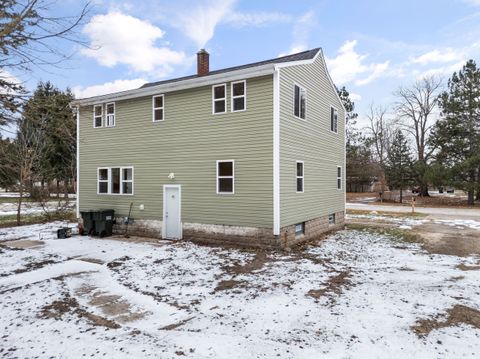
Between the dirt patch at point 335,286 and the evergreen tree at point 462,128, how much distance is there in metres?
24.3

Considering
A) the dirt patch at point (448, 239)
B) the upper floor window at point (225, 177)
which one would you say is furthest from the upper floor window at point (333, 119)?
the upper floor window at point (225, 177)

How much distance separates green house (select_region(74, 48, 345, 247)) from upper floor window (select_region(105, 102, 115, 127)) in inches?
1.7

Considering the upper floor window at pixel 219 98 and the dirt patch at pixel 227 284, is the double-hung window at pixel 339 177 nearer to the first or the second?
the upper floor window at pixel 219 98

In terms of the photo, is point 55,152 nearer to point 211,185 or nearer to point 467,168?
point 211,185

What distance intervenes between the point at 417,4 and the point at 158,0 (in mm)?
10670

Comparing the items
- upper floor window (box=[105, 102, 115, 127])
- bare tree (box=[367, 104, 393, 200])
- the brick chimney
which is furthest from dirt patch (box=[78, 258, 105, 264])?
bare tree (box=[367, 104, 393, 200])

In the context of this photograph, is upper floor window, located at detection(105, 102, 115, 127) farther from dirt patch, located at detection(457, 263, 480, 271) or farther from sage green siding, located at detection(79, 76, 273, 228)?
dirt patch, located at detection(457, 263, 480, 271)

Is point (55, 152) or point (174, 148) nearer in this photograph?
point (174, 148)

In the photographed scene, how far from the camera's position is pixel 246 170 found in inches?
409

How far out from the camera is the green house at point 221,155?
398 inches

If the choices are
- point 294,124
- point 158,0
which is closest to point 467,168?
point 294,124

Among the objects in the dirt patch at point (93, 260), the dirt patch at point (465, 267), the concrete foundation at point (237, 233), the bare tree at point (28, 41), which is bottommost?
the dirt patch at point (465, 267)

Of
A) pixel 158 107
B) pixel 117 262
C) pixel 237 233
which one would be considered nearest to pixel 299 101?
pixel 237 233

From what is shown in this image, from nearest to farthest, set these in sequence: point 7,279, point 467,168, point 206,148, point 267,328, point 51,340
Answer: point 51,340 < point 267,328 < point 7,279 < point 206,148 < point 467,168
